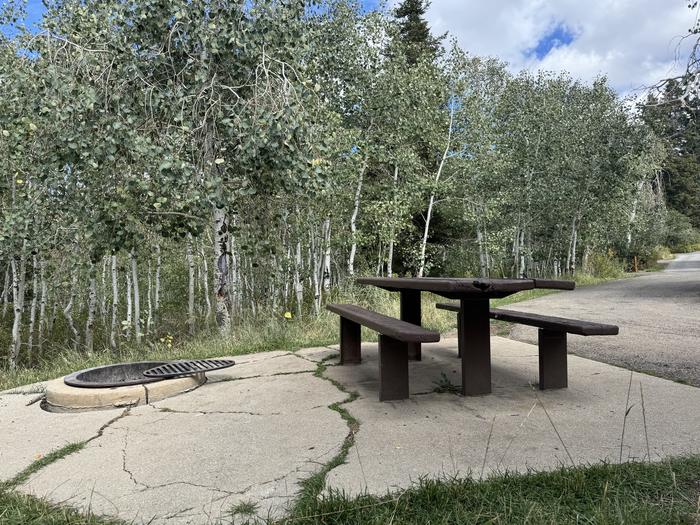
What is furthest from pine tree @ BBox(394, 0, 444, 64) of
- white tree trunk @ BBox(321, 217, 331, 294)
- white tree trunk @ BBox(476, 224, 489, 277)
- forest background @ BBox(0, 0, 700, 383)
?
white tree trunk @ BBox(321, 217, 331, 294)

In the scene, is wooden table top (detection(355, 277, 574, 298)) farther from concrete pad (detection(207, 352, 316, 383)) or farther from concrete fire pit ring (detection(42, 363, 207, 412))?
concrete fire pit ring (detection(42, 363, 207, 412))

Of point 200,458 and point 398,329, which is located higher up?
point 398,329

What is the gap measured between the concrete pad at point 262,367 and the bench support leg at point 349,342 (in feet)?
1.02

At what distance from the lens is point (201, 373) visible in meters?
4.10

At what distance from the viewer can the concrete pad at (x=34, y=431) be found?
2.66 meters

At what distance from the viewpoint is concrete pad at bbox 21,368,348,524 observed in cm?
204

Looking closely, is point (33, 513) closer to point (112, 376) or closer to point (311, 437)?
point (311, 437)

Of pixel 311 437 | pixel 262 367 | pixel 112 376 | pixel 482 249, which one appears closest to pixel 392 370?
pixel 311 437

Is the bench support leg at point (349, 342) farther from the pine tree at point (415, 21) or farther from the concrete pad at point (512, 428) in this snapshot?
the pine tree at point (415, 21)

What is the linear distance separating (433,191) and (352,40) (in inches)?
174

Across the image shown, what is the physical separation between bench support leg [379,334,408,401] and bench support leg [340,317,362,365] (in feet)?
4.09

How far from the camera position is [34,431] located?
10.2ft

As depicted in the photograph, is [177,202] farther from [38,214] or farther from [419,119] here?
[419,119]

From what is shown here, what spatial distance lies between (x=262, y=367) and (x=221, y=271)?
2414mm
